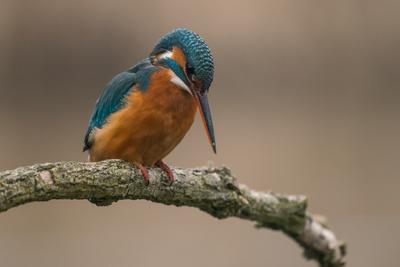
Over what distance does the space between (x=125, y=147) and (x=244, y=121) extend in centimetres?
330

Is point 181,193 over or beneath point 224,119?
over

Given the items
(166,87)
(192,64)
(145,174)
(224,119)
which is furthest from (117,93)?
(224,119)

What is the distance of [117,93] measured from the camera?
8.29 feet

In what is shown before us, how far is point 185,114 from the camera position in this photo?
2482 millimetres

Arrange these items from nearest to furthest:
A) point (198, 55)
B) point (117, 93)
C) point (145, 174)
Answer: point (145, 174) < point (198, 55) < point (117, 93)

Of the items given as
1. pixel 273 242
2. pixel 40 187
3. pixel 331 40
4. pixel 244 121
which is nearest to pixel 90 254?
pixel 273 242

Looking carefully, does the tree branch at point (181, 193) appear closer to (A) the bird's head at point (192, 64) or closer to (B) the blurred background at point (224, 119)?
(A) the bird's head at point (192, 64)

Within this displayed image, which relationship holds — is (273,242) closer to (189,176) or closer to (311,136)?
(311,136)

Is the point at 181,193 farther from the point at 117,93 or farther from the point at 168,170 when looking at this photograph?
the point at 117,93

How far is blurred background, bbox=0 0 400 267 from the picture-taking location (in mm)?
4992

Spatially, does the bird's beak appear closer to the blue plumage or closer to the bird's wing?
the blue plumage

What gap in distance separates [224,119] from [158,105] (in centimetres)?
326

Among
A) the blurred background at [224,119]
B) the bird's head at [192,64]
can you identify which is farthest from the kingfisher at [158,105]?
the blurred background at [224,119]

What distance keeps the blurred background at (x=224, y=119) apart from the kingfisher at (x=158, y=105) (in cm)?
236
